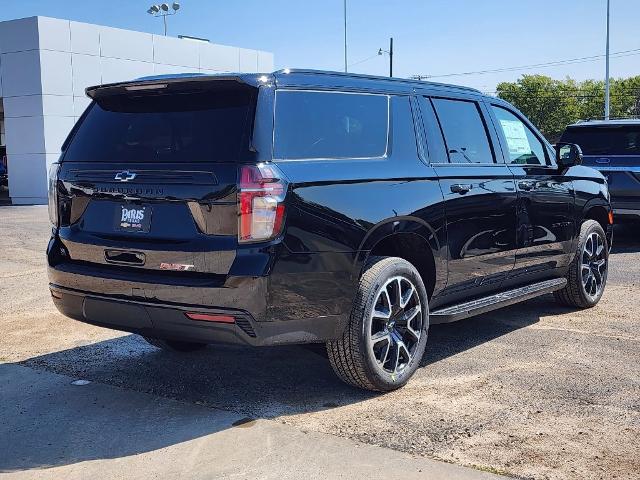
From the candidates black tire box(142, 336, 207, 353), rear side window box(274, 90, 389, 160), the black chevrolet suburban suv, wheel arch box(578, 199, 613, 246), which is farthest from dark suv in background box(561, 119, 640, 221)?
black tire box(142, 336, 207, 353)

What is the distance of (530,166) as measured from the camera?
244 inches

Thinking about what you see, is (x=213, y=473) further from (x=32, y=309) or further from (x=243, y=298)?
(x=32, y=309)

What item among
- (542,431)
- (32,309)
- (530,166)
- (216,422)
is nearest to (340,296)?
(216,422)

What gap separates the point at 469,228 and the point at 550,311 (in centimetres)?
222

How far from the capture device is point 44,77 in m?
23.7

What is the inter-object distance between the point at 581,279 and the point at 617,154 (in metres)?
4.63

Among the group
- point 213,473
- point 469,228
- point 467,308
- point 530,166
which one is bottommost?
point 213,473

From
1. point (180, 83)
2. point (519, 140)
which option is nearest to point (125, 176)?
point (180, 83)

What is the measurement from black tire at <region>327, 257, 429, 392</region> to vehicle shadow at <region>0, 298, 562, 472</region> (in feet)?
0.64

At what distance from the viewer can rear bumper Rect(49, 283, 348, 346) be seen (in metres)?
3.97

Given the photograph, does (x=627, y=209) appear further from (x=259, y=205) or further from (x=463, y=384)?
(x=259, y=205)

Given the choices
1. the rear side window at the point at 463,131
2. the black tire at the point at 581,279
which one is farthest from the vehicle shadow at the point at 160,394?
the rear side window at the point at 463,131

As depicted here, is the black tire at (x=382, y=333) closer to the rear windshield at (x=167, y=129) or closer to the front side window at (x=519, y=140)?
the rear windshield at (x=167, y=129)

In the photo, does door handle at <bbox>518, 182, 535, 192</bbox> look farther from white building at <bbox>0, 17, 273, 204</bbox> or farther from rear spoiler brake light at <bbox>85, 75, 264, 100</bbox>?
white building at <bbox>0, 17, 273, 204</bbox>
